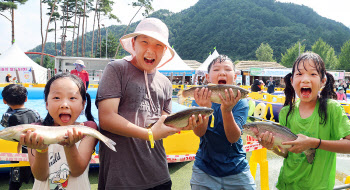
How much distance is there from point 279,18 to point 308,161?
11026 centimetres

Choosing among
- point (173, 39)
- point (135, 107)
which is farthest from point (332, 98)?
point (173, 39)

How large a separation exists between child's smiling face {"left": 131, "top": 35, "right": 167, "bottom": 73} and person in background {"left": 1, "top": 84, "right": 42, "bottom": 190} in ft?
8.18

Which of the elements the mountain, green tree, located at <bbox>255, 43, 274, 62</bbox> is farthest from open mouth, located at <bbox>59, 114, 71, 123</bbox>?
the mountain

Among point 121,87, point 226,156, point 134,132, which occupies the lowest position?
point 226,156

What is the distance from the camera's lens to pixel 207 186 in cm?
230

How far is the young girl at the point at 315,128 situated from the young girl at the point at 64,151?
1.57 meters

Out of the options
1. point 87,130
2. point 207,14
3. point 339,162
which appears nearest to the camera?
point 87,130

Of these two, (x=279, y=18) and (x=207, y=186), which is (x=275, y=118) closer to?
(x=207, y=186)

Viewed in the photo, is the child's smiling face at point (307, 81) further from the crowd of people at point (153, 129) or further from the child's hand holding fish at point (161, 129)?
the child's hand holding fish at point (161, 129)

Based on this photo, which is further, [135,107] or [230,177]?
[230,177]

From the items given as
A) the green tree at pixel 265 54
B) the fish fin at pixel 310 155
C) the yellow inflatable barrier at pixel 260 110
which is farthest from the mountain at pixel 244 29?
the fish fin at pixel 310 155

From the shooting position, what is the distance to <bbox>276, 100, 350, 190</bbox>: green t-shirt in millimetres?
2121

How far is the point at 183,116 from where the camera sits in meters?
1.93

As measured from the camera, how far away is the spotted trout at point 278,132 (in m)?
2.04
